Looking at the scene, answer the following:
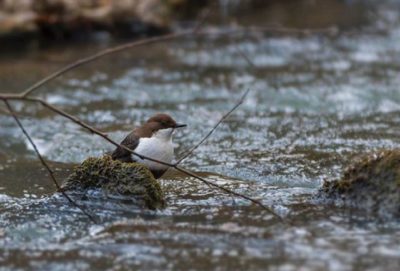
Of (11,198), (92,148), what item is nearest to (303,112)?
(92,148)

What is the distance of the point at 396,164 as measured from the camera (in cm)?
573

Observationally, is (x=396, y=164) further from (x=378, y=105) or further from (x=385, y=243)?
(x=378, y=105)

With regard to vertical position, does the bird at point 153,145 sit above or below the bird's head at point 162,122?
below

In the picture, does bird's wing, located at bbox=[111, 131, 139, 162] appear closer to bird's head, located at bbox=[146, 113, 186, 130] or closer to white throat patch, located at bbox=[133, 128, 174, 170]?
white throat patch, located at bbox=[133, 128, 174, 170]

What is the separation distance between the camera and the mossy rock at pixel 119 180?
6.10m

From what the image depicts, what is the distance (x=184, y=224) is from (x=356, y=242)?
3.74 feet

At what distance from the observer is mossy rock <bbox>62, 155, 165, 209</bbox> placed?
6098 millimetres

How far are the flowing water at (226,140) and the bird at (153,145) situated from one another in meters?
0.29

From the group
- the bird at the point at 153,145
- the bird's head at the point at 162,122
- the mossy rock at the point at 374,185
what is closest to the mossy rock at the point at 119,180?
the bird at the point at 153,145

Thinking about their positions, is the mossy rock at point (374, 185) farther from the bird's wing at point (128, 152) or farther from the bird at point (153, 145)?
the bird's wing at point (128, 152)

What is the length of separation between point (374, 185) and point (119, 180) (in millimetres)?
1725

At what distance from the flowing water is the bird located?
0.97 feet

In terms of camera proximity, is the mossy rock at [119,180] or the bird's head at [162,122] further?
the bird's head at [162,122]

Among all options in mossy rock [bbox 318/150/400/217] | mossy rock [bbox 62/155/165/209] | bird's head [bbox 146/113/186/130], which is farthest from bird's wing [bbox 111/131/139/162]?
mossy rock [bbox 318/150/400/217]
